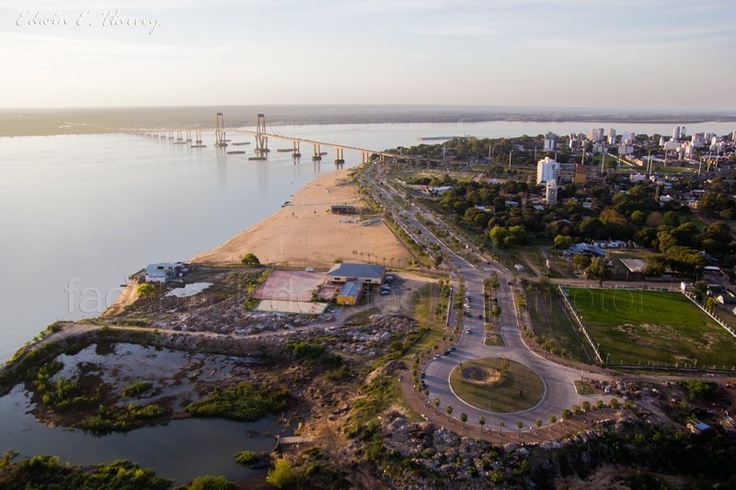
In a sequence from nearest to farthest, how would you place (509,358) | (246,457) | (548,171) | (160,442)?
1. (246,457)
2. (160,442)
3. (509,358)
4. (548,171)

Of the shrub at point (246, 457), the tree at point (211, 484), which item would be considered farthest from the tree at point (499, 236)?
the tree at point (211, 484)

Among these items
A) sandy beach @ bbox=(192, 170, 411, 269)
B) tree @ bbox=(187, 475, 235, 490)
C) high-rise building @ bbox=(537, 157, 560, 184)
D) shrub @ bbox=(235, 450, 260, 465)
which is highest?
high-rise building @ bbox=(537, 157, 560, 184)

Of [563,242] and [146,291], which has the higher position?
[563,242]

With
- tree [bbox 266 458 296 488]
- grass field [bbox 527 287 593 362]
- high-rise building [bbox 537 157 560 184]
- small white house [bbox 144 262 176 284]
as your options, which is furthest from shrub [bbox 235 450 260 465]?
high-rise building [bbox 537 157 560 184]


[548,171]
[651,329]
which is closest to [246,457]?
[651,329]

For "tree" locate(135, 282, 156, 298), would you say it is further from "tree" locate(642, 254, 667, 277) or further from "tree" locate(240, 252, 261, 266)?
"tree" locate(642, 254, 667, 277)

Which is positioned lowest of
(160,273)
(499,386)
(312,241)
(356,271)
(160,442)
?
(160,442)

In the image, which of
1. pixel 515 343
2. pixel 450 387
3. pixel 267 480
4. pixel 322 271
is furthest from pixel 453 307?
pixel 267 480

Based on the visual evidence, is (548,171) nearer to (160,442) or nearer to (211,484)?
(160,442)
